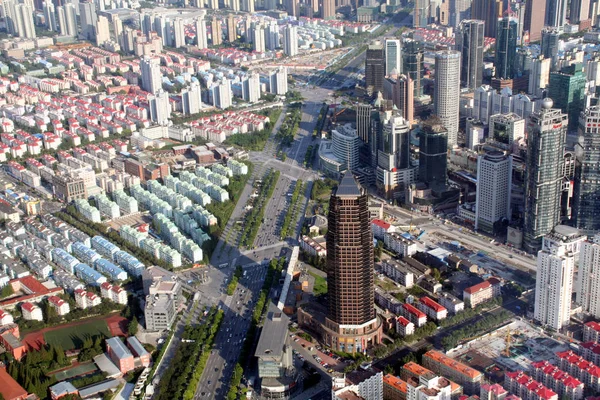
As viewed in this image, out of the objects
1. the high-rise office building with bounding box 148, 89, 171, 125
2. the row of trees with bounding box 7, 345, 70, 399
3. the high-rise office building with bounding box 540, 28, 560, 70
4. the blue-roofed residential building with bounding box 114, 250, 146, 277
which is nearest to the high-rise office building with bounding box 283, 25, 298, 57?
the high-rise office building with bounding box 148, 89, 171, 125

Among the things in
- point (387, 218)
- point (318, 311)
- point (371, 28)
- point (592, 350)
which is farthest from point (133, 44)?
point (592, 350)

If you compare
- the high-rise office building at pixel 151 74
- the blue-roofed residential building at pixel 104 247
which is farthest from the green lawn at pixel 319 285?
the high-rise office building at pixel 151 74

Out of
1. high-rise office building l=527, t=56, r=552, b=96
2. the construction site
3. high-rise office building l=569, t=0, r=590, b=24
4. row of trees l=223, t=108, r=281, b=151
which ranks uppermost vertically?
high-rise office building l=569, t=0, r=590, b=24

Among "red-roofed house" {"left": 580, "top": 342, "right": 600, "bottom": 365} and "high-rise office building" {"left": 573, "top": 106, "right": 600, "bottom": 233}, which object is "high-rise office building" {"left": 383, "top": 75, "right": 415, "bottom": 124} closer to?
"high-rise office building" {"left": 573, "top": 106, "right": 600, "bottom": 233}

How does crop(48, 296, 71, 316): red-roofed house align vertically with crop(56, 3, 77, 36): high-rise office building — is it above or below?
below

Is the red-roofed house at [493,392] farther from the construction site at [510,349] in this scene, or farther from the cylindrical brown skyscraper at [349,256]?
the cylindrical brown skyscraper at [349,256]

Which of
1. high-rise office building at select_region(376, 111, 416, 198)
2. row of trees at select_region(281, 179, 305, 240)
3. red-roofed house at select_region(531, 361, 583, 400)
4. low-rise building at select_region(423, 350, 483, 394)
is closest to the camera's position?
red-roofed house at select_region(531, 361, 583, 400)
